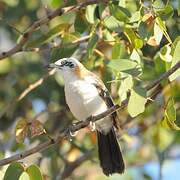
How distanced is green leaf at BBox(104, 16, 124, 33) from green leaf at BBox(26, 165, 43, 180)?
0.95 metres

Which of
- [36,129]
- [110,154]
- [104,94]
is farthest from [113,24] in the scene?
[110,154]

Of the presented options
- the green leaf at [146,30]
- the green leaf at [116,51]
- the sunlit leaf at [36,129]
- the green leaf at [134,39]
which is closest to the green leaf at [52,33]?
the green leaf at [116,51]

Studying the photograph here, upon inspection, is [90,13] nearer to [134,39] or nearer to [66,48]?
[66,48]

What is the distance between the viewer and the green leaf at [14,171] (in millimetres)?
3797

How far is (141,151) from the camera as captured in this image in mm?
6613

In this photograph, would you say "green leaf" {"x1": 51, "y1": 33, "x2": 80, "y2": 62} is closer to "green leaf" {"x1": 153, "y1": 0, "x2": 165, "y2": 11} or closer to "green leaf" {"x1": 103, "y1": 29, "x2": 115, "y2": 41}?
"green leaf" {"x1": 103, "y1": 29, "x2": 115, "y2": 41}

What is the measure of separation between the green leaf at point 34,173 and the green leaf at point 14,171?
2.0 inches

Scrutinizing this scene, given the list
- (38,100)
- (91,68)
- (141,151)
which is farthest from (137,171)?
(91,68)

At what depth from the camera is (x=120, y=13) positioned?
12.9ft

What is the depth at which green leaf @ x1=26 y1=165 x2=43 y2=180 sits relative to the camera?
12.3ft

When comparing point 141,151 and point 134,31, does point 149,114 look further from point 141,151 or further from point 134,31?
point 134,31

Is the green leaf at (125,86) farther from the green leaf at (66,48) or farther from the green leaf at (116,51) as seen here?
A: the green leaf at (66,48)

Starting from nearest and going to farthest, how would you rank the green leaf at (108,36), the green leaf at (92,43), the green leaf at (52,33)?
1. the green leaf at (92,43)
2. the green leaf at (108,36)
3. the green leaf at (52,33)

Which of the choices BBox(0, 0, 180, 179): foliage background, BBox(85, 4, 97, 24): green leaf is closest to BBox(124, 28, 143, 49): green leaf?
BBox(0, 0, 180, 179): foliage background
